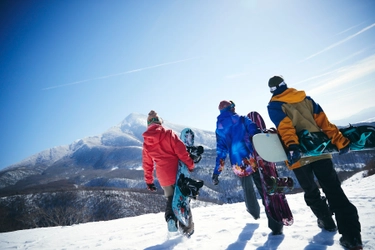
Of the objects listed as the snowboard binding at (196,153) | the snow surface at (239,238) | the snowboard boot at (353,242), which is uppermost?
the snowboard binding at (196,153)

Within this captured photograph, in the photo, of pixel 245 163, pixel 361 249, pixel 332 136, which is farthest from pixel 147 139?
pixel 361 249

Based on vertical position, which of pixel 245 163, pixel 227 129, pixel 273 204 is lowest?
pixel 273 204

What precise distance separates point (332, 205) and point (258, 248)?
126cm

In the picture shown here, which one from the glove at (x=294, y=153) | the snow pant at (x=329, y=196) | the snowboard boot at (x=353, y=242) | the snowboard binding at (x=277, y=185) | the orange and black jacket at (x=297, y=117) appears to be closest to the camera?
the snowboard boot at (x=353, y=242)

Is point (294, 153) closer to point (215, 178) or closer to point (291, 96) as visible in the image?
point (291, 96)

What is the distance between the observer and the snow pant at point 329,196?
252 centimetres

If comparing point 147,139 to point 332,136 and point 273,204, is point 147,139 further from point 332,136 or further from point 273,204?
point 332,136

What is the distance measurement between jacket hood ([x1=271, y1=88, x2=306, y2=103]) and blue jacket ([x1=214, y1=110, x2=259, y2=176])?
0.92 metres

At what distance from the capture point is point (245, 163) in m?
4.10

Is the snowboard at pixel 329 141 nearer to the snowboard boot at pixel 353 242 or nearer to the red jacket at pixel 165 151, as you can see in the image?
the snowboard boot at pixel 353 242

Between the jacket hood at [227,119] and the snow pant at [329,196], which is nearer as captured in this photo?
the snow pant at [329,196]

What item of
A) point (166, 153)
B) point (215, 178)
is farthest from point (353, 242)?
point (166, 153)

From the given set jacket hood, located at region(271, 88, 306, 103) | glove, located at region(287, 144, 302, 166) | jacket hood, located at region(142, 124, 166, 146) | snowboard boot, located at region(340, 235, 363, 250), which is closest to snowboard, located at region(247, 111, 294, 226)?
glove, located at region(287, 144, 302, 166)

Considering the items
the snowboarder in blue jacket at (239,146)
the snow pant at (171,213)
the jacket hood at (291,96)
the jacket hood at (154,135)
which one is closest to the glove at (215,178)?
the snowboarder in blue jacket at (239,146)
